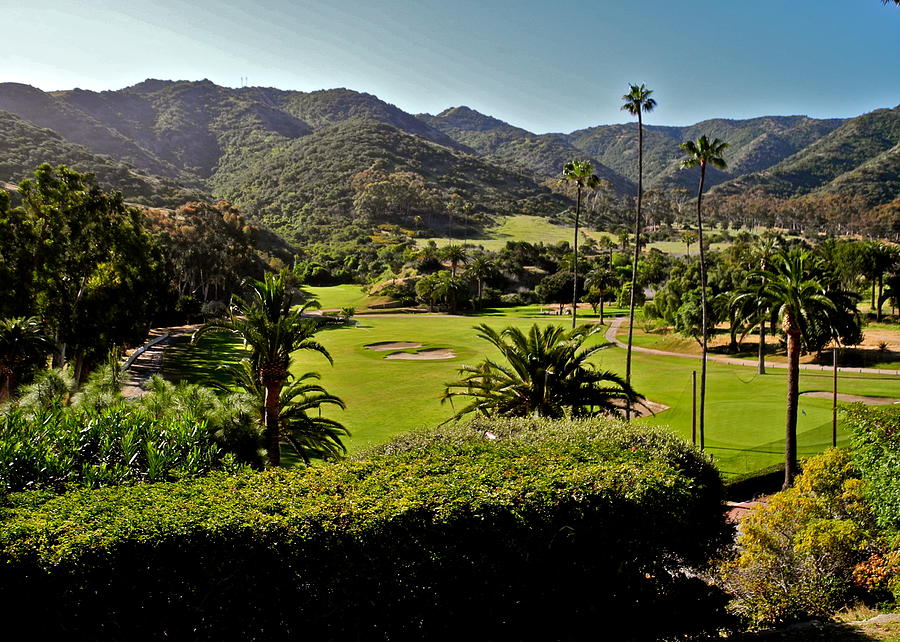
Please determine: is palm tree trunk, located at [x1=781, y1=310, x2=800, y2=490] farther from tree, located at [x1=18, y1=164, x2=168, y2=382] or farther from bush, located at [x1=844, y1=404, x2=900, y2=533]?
tree, located at [x1=18, y1=164, x2=168, y2=382]

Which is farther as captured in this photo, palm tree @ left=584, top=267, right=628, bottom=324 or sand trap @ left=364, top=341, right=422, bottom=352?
palm tree @ left=584, top=267, right=628, bottom=324

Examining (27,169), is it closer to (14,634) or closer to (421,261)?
(421,261)

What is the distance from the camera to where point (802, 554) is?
14.4 m

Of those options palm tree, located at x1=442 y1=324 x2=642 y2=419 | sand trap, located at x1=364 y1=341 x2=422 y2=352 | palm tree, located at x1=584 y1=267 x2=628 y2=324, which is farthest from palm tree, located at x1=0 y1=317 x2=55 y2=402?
palm tree, located at x1=584 y1=267 x2=628 y2=324

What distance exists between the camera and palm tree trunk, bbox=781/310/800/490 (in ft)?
71.3

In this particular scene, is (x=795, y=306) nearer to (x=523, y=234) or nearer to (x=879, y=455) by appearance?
(x=879, y=455)

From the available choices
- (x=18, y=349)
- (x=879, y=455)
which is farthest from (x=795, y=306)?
(x=18, y=349)

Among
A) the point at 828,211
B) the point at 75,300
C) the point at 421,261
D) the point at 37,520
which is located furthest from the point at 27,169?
the point at 828,211

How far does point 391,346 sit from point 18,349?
3612cm

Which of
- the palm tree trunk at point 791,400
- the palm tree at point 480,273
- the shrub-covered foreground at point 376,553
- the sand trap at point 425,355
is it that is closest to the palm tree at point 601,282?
the palm tree at point 480,273

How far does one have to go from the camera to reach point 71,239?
99.5 feet

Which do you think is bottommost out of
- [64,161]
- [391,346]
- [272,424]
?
[391,346]

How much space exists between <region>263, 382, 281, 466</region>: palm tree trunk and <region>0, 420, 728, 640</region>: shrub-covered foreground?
8442 mm

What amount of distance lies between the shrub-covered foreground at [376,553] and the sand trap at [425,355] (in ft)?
131
